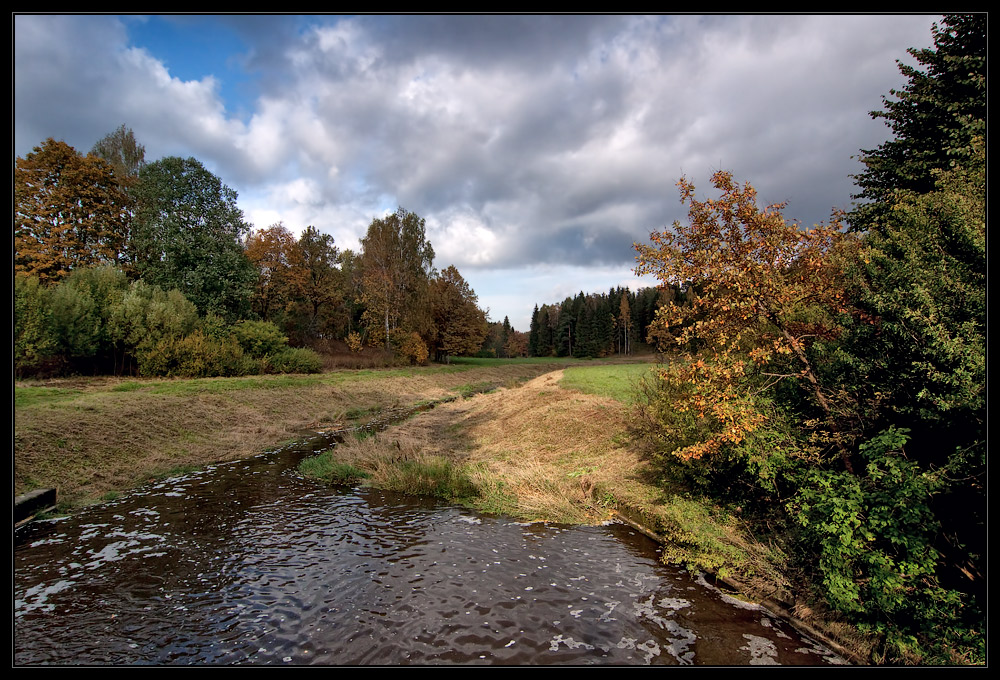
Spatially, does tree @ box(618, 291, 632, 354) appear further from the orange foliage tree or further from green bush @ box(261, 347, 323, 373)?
the orange foliage tree

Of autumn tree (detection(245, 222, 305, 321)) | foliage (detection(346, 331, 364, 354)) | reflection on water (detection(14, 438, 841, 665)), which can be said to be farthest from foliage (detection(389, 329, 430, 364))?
reflection on water (detection(14, 438, 841, 665))

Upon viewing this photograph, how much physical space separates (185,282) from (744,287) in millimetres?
38569

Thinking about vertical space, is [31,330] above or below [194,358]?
above

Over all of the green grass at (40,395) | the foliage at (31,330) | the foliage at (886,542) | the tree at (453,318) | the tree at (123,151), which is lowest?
the foliage at (886,542)

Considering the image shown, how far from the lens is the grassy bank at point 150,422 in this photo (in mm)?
12594

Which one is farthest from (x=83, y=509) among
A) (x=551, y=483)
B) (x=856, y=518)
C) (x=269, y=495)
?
(x=856, y=518)

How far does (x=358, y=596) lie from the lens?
290 inches

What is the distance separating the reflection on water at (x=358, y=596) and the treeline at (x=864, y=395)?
153cm

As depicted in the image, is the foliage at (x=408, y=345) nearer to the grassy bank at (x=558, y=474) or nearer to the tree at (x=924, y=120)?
the grassy bank at (x=558, y=474)

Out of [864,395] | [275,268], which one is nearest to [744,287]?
[864,395]

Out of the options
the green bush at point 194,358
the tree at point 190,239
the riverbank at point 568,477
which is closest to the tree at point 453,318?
the tree at point 190,239

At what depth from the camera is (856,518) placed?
5.90 m

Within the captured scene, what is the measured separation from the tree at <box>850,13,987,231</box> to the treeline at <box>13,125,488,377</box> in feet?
99.1

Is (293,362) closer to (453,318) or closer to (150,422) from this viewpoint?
(150,422)
